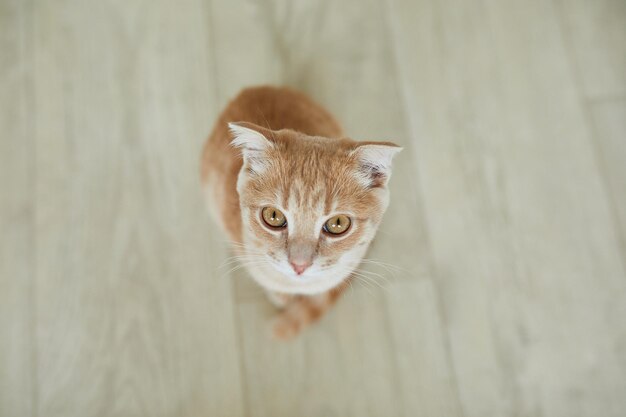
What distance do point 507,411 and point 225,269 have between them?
35.4 inches

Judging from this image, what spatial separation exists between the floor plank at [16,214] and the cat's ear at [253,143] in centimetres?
85

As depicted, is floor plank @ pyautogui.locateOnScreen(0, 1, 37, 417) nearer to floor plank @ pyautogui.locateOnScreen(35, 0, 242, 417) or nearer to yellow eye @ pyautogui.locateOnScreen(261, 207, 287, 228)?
floor plank @ pyautogui.locateOnScreen(35, 0, 242, 417)

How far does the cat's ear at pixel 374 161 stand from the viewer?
94cm

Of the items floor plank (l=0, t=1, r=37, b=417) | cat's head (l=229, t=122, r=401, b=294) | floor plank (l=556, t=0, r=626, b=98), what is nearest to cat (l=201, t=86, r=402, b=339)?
cat's head (l=229, t=122, r=401, b=294)

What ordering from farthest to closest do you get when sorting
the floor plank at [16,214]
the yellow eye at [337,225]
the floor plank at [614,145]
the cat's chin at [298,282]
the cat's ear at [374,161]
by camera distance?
the floor plank at [614,145], the floor plank at [16,214], the cat's chin at [298,282], the yellow eye at [337,225], the cat's ear at [374,161]

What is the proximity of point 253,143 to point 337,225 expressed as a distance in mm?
245

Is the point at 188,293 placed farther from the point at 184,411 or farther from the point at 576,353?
the point at 576,353

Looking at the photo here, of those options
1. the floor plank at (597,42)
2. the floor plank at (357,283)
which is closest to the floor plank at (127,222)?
the floor plank at (357,283)

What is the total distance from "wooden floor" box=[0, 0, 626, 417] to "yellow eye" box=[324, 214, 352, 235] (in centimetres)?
47

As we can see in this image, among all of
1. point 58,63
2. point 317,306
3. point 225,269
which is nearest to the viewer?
point 317,306

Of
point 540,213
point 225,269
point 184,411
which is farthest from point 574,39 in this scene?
point 184,411

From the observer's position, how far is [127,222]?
1.50m

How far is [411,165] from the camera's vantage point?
156 cm

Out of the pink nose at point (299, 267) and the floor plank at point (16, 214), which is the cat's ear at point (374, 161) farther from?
the floor plank at point (16, 214)
